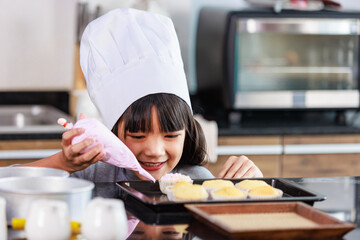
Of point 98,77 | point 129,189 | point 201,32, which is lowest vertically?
point 129,189

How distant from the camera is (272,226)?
930 millimetres

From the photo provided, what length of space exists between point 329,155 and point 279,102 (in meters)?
0.37

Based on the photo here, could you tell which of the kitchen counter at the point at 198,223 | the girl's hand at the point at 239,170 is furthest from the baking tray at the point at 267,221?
the girl's hand at the point at 239,170

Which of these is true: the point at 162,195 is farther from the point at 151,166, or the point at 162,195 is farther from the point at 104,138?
the point at 151,166

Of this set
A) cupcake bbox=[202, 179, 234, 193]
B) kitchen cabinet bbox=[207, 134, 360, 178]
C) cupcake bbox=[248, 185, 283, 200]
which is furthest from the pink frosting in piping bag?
kitchen cabinet bbox=[207, 134, 360, 178]

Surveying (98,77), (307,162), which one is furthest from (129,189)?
(307,162)

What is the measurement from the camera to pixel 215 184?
1.20 metres

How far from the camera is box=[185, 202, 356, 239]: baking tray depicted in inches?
35.4

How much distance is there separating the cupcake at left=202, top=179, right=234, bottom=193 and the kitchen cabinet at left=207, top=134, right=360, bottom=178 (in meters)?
1.70

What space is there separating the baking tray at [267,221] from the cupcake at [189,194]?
0.23 feet

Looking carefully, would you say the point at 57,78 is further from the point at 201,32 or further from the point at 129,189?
the point at 129,189

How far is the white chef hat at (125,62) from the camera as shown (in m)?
1.51

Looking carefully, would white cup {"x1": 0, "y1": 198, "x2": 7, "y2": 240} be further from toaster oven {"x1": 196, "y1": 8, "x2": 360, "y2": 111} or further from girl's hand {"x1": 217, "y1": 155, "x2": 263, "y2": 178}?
toaster oven {"x1": 196, "y1": 8, "x2": 360, "y2": 111}

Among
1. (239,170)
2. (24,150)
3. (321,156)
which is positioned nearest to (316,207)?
(239,170)
